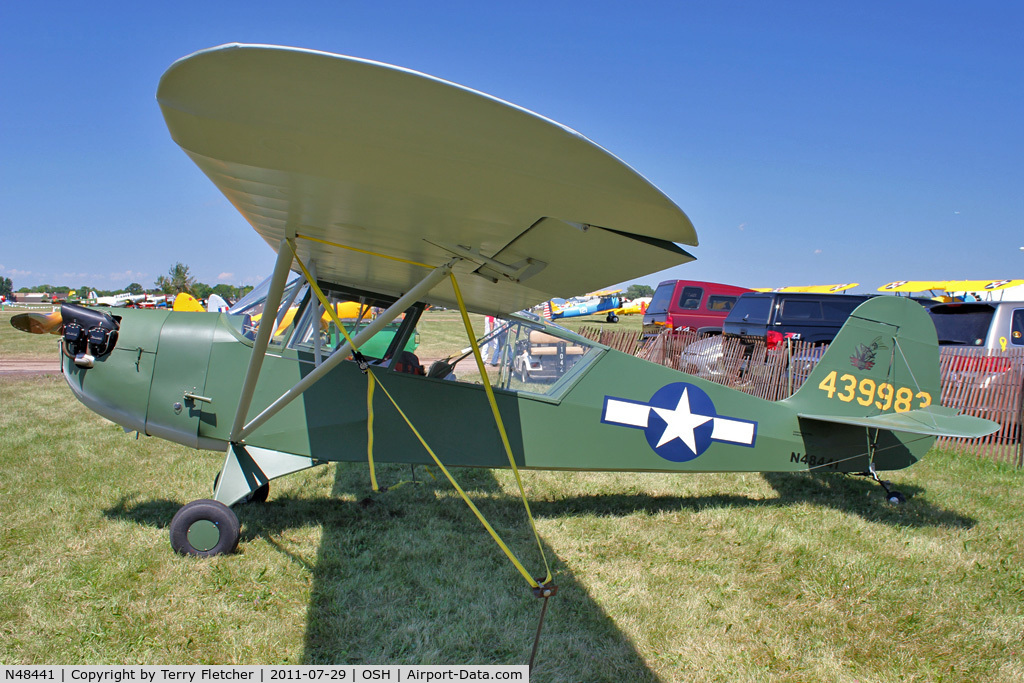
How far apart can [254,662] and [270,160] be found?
2335mm

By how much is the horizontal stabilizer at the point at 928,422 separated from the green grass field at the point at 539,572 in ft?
2.79

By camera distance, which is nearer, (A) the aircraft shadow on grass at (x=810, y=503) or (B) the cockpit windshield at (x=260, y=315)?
(B) the cockpit windshield at (x=260, y=315)

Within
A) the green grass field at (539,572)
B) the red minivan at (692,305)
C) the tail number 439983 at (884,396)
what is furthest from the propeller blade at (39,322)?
the red minivan at (692,305)

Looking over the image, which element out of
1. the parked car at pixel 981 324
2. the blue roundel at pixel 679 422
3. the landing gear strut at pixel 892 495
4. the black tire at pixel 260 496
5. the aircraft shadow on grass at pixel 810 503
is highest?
the parked car at pixel 981 324

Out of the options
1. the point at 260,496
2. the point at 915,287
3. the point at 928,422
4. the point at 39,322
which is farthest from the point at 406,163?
the point at 915,287

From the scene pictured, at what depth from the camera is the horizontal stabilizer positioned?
401 cm

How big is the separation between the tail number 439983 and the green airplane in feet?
0.05

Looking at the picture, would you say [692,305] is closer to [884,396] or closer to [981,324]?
[981,324]

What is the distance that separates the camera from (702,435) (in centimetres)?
453

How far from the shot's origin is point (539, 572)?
12.4 ft

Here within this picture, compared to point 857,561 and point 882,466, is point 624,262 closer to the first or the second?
point 857,561

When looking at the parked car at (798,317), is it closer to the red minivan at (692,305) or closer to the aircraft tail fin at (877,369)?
the red minivan at (692,305)

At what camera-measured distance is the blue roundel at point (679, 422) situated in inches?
176

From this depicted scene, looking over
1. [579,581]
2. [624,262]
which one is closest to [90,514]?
[579,581]
